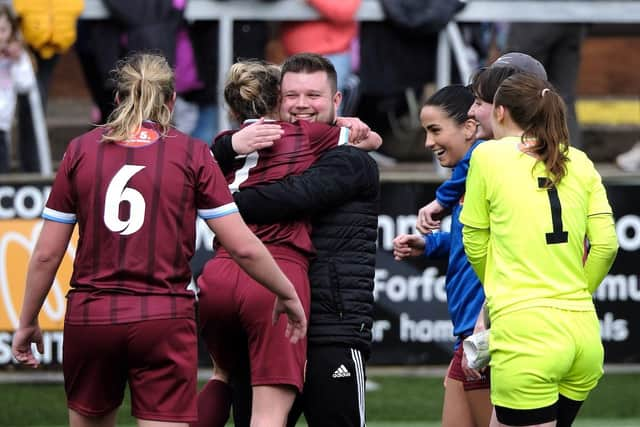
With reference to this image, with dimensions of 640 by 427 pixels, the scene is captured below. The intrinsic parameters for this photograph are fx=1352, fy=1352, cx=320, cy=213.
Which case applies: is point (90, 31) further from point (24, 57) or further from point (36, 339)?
point (36, 339)

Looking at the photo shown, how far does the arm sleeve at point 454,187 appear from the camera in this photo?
5.24 metres

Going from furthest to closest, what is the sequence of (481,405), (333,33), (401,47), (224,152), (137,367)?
(401,47) → (333,33) → (481,405) → (224,152) → (137,367)

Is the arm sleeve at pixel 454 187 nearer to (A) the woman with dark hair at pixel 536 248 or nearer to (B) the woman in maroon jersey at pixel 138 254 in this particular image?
(A) the woman with dark hair at pixel 536 248

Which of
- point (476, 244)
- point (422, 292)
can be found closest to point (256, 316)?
point (476, 244)

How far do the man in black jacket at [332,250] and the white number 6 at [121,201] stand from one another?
1.62ft

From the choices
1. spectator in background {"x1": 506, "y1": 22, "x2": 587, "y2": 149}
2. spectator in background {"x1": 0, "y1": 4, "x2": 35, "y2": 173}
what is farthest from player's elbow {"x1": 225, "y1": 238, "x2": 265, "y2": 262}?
spectator in background {"x1": 506, "y1": 22, "x2": 587, "y2": 149}

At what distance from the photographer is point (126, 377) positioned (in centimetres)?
475

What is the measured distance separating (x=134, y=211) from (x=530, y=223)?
1.33 metres

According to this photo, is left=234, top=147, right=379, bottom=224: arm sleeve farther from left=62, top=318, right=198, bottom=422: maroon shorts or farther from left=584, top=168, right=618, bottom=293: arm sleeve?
left=584, top=168, right=618, bottom=293: arm sleeve

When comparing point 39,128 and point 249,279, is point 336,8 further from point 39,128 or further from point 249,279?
point 249,279

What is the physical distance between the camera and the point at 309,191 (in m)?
4.89

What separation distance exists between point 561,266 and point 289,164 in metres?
1.09

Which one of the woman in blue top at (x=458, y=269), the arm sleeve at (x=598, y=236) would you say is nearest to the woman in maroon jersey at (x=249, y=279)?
the woman in blue top at (x=458, y=269)

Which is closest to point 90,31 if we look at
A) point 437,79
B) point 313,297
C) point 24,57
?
point 24,57
